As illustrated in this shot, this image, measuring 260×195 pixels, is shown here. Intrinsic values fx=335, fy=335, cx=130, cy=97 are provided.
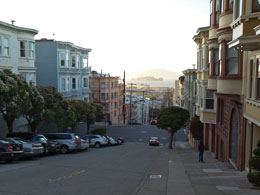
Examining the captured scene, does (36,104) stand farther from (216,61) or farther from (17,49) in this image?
(216,61)

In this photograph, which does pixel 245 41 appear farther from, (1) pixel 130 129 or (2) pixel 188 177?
(1) pixel 130 129

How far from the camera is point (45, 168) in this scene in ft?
55.8

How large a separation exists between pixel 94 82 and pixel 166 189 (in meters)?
62.8

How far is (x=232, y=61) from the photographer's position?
57.3 ft

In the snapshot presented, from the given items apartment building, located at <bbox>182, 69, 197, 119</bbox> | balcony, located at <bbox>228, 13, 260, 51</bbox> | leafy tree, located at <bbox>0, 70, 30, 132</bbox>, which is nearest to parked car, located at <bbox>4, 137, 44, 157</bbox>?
leafy tree, located at <bbox>0, 70, 30, 132</bbox>

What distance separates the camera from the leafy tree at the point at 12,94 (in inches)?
843

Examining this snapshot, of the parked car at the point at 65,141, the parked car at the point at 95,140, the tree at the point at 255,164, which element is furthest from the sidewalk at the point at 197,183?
the parked car at the point at 95,140

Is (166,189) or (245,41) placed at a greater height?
(245,41)

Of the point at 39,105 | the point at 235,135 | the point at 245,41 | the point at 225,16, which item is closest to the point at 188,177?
the point at 235,135

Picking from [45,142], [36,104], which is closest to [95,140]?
[36,104]

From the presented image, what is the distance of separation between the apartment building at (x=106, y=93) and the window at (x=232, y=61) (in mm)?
54540

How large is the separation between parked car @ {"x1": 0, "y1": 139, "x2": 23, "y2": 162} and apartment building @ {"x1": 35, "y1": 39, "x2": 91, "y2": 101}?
25.8 m

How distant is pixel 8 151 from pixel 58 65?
89.3ft

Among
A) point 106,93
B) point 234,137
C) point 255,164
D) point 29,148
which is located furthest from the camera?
point 106,93
